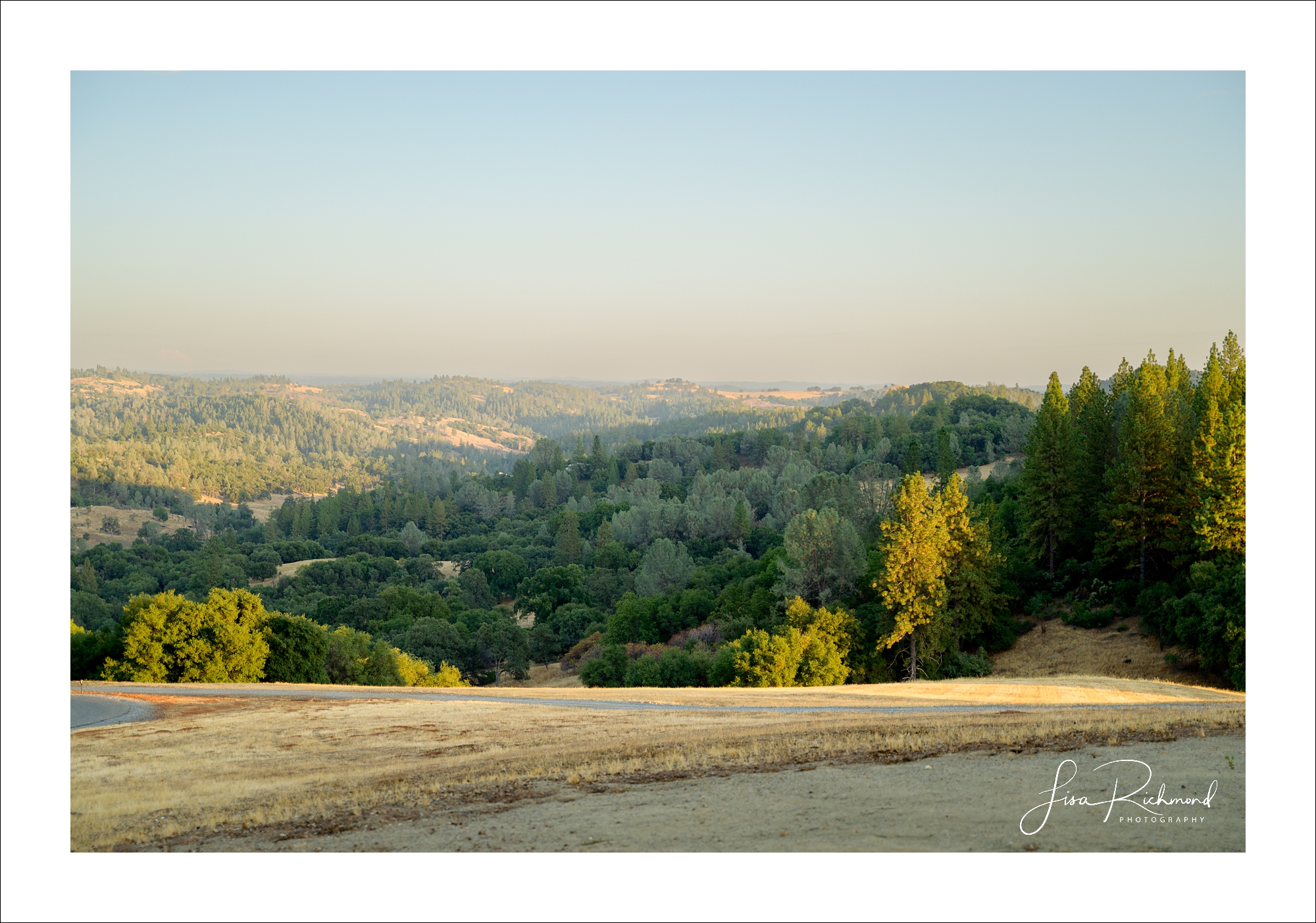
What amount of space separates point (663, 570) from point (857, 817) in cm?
6257

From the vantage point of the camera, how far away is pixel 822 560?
44.3 meters

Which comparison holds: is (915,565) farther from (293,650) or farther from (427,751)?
(427,751)

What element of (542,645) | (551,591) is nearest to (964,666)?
(542,645)

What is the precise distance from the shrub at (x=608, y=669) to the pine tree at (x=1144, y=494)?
941 inches

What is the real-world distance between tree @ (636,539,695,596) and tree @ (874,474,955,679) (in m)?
35.1

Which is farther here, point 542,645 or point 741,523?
point 741,523

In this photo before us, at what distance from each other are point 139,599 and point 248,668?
4.08 meters

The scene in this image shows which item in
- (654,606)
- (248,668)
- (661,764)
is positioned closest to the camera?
(661,764)

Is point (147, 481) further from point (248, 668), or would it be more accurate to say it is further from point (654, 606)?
point (248, 668)

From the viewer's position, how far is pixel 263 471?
606 feet

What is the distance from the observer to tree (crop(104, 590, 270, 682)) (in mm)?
25922

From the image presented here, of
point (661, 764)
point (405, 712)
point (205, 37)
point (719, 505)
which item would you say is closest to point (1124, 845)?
point (661, 764)

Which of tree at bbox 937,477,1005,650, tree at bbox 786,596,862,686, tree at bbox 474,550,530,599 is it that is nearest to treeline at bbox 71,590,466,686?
tree at bbox 786,596,862,686

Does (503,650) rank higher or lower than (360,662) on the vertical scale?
lower
